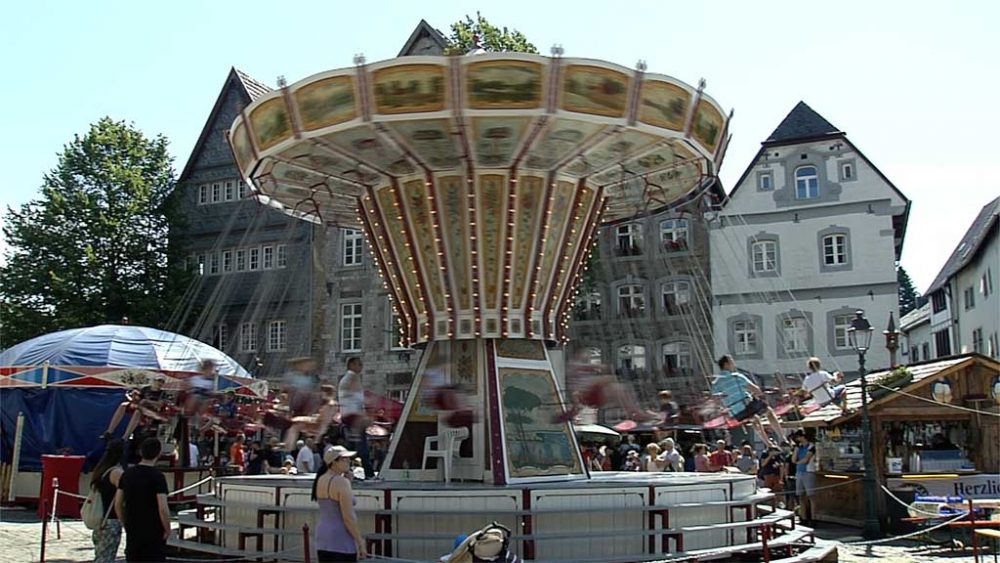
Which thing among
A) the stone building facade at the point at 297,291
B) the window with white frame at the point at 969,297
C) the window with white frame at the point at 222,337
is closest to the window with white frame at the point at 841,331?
the window with white frame at the point at 969,297

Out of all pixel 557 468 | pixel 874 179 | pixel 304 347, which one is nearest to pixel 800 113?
pixel 874 179

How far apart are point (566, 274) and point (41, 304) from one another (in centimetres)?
2764

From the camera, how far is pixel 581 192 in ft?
41.7

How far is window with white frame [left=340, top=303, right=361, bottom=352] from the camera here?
35750 millimetres

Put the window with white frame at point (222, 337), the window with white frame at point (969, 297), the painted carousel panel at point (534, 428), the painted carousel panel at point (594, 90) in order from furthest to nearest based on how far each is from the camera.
A: the window with white frame at point (222, 337)
the window with white frame at point (969, 297)
the painted carousel panel at point (534, 428)
the painted carousel panel at point (594, 90)

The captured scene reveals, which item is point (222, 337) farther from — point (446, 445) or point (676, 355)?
point (446, 445)

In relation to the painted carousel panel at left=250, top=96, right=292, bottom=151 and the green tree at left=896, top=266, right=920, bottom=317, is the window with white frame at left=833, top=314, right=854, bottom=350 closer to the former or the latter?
the painted carousel panel at left=250, top=96, right=292, bottom=151

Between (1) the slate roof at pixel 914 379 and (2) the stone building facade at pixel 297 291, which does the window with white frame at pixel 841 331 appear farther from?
(2) the stone building facade at pixel 297 291

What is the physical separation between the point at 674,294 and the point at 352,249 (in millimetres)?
11951

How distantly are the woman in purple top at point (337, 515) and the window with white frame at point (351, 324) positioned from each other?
28.5m

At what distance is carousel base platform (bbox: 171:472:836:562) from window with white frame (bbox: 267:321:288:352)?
83.5 feet

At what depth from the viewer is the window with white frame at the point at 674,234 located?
109 feet

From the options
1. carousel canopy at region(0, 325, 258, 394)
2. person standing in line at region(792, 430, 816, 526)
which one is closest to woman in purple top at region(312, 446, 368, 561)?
person standing in line at region(792, 430, 816, 526)

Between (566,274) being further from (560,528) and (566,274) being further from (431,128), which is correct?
(560,528)
